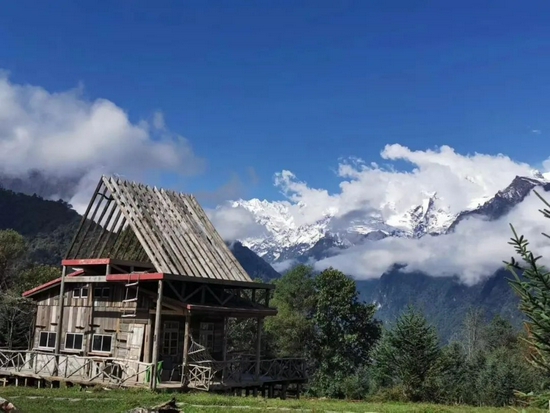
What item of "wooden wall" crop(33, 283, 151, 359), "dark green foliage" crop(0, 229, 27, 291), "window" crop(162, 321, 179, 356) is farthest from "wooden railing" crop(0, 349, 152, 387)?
"dark green foliage" crop(0, 229, 27, 291)

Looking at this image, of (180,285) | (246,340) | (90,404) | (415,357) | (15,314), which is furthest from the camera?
(246,340)

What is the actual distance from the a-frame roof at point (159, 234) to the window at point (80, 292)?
1.80m

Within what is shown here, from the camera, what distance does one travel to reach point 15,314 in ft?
138

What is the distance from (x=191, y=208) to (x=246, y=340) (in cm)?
2433

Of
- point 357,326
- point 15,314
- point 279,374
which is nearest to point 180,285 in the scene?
point 279,374

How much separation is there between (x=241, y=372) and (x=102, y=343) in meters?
7.63

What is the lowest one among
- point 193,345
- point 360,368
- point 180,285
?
point 360,368

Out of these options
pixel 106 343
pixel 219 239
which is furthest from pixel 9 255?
pixel 219 239

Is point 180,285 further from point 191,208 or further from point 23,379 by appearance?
point 23,379

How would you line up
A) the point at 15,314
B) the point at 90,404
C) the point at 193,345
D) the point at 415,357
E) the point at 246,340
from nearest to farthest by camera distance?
the point at 90,404 < the point at 193,345 < the point at 415,357 < the point at 15,314 < the point at 246,340

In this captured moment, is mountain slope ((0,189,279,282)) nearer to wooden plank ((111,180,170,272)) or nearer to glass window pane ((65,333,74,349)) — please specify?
glass window pane ((65,333,74,349))

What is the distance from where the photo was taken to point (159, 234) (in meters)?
28.4

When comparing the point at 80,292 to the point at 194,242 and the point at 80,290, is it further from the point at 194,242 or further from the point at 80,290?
the point at 194,242

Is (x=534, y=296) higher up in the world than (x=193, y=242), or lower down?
lower down
